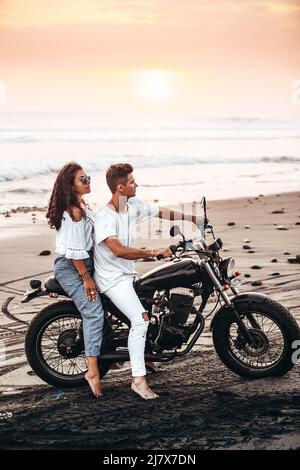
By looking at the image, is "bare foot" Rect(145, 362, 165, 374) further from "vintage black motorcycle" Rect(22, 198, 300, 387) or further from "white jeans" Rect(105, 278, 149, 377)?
"white jeans" Rect(105, 278, 149, 377)

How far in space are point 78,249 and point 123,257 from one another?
0.32 m

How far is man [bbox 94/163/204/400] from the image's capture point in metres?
5.99

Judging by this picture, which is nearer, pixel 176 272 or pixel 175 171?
pixel 176 272

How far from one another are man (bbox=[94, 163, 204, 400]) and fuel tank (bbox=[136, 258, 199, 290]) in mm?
123

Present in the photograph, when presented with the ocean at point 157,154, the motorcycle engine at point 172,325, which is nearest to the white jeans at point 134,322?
the motorcycle engine at point 172,325

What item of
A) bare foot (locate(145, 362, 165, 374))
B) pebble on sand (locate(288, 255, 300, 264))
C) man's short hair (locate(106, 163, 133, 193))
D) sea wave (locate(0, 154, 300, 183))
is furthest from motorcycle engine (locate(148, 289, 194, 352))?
sea wave (locate(0, 154, 300, 183))

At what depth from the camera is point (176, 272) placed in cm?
625

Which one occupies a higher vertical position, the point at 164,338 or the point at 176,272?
the point at 176,272

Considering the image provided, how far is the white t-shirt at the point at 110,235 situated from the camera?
6.04 m

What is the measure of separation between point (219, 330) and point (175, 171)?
23221 millimetres
